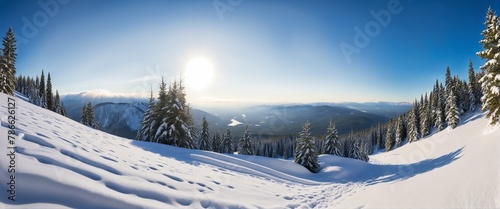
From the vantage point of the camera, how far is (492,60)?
65.3 ft

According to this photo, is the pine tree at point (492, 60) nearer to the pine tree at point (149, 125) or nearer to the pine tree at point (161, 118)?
the pine tree at point (161, 118)

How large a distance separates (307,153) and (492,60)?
19.9 metres

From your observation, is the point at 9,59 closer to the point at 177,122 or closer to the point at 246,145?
the point at 177,122

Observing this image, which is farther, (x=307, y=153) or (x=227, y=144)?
(x=227, y=144)

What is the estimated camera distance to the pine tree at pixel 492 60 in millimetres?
19656

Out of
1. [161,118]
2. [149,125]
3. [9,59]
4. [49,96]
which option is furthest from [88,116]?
[161,118]

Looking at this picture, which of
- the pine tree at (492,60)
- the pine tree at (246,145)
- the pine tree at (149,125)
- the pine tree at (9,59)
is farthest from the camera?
the pine tree at (246,145)

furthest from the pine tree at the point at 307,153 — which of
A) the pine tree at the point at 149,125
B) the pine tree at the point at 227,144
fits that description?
the pine tree at the point at 227,144

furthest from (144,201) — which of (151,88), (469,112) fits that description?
(469,112)

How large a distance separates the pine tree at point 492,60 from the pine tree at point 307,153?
57.2 feet

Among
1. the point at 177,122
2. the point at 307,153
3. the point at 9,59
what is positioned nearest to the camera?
the point at 177,122

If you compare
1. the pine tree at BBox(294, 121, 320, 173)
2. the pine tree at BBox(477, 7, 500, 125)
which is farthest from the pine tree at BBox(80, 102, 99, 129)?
the pine tree at BBox(477, 7, 500, 125)

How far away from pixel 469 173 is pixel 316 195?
623cm

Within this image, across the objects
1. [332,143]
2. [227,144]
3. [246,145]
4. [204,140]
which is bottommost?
[227,144]
